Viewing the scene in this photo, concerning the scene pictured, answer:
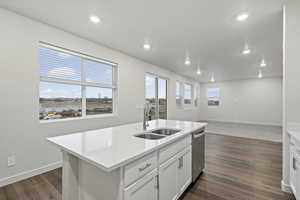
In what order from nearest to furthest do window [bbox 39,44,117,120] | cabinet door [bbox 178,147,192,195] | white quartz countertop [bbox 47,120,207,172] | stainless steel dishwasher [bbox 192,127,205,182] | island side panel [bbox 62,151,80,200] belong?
1. white quartz countertop [bbox 47,120,207,172]
2. island side panel [bbox 62,151,80,200]
3. cabinet door [bbox 178,147,192,195]
4. stainless steel dishwasher [bbox 192,127,205,182]
5. window [bbox 39,44,117,120]

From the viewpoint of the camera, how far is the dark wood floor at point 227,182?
1841mm

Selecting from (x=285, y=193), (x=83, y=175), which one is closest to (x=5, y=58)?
(x=83, y=175)

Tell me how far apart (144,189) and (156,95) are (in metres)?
4.40

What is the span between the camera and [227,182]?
215cm

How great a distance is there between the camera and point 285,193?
188 cm

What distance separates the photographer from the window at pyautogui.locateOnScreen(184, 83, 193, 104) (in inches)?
307

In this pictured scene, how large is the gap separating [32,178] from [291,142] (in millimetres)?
3949

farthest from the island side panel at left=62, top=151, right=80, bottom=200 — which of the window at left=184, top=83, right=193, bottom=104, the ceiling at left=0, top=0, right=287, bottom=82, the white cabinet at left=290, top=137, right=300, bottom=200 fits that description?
the window at left=184, top=83, right=193, bottom=104

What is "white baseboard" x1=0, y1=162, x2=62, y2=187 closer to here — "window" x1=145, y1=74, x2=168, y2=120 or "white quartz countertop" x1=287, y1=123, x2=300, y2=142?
"window" x1=145, y1=74, x2=168, y2=120

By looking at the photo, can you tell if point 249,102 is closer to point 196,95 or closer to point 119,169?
point 196,95

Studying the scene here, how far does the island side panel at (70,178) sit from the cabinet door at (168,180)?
0.84 meters

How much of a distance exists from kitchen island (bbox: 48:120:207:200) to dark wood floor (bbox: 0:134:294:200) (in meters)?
0.72

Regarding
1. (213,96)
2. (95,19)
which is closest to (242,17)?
(95,19)

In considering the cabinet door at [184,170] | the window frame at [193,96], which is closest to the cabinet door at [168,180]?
the cabinet door at [184,170]
